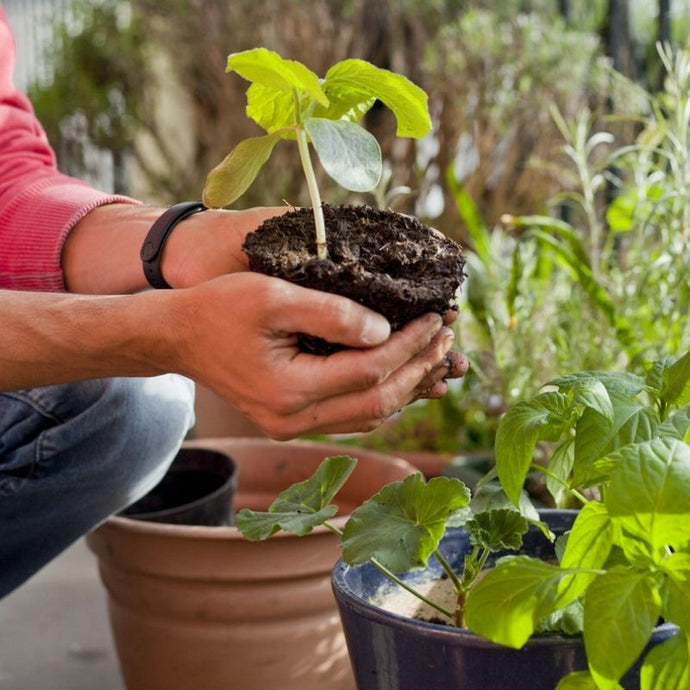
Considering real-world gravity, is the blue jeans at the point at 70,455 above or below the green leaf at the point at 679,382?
below

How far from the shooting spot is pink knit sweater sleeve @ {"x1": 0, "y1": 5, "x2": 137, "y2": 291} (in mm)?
1309

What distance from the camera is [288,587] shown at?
1339 mm

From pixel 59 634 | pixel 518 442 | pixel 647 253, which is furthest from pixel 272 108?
pixel 59 634

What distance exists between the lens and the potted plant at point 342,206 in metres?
0.87

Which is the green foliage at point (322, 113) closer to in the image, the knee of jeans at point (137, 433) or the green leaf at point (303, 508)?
the green leaf at point (303, 508)

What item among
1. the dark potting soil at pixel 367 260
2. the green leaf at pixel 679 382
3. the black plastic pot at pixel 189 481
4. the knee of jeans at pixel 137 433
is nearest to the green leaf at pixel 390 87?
the dark potting soil at pixel 367 260

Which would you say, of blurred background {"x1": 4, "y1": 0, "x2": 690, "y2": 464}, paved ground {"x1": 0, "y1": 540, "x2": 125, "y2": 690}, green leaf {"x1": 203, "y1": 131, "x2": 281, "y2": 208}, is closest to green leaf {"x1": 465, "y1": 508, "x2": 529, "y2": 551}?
green leaf {"x1": 203, "y1": 131, "x2": 281, "y2": 208}

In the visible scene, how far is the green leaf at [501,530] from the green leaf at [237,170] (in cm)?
39

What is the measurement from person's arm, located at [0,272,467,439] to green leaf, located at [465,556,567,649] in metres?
0.21

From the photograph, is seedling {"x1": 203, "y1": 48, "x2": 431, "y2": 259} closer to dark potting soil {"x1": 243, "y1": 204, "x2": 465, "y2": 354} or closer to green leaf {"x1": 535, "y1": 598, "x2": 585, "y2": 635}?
dark potting soil {"x1": 243, "y1": 204, "x2": 465, "y2": 354}

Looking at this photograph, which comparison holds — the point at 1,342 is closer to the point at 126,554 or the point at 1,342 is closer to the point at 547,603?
the point at 126,554

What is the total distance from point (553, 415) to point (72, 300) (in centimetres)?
52

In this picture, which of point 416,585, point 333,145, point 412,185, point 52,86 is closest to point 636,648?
point 416,585

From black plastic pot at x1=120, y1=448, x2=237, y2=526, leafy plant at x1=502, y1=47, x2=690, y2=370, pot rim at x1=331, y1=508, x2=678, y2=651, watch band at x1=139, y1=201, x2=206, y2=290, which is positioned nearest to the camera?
pot rim at x1=331, y1=508, x2=678, y2=651
